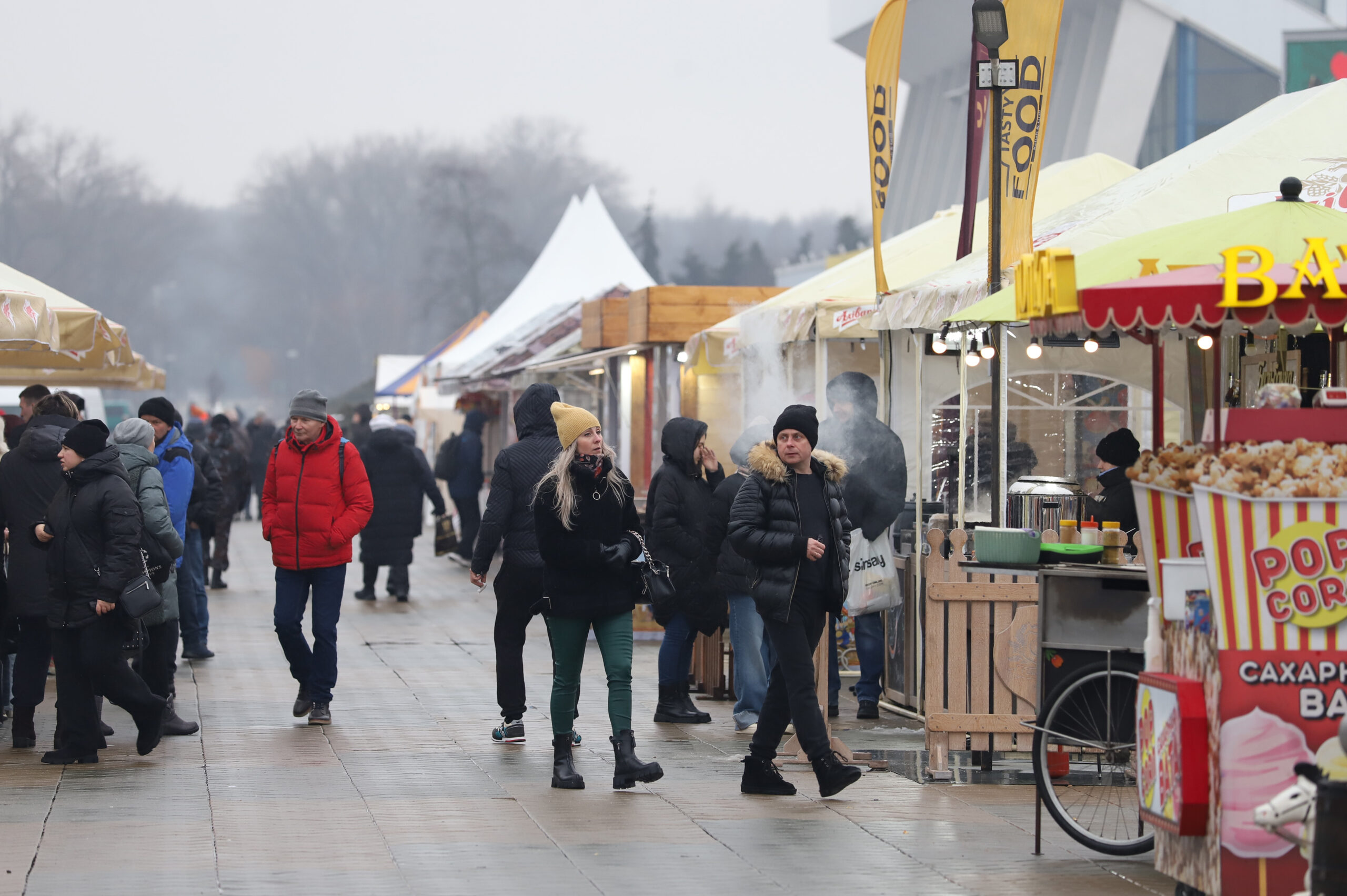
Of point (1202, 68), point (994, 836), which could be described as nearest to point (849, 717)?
point (994, 836)

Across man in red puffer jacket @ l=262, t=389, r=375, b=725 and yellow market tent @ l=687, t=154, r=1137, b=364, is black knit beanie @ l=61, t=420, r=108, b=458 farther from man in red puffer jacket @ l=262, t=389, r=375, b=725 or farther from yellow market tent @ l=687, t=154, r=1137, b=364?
yellow market tent @ l=687, t=154, r=1137, b=364

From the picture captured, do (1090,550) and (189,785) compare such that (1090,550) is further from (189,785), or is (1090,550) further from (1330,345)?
(189,785)

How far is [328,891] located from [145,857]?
0.90 meters

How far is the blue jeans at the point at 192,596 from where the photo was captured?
40.1 ft

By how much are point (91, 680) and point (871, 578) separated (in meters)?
4.43

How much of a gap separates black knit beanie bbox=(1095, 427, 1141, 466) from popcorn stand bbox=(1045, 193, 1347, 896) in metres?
2.97

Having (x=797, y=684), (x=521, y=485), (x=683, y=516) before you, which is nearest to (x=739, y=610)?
(x=683, y=516)

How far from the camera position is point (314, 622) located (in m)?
9.59

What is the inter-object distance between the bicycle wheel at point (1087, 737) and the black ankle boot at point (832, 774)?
1023 millimetres

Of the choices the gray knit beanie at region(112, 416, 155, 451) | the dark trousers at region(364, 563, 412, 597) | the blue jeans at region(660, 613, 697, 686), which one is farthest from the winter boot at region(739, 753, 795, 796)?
the dark trousers at region(364, 563, 412, 597)

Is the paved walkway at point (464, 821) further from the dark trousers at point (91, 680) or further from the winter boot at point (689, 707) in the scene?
the dark trousers at point (91, 680)

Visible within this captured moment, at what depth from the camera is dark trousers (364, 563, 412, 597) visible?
16828 millimetres

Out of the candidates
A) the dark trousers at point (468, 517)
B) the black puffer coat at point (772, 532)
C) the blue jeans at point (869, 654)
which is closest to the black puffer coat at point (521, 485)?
the black puffer coat at point (772, 532)

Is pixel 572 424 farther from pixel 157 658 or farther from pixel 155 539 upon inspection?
pixel 157 658
